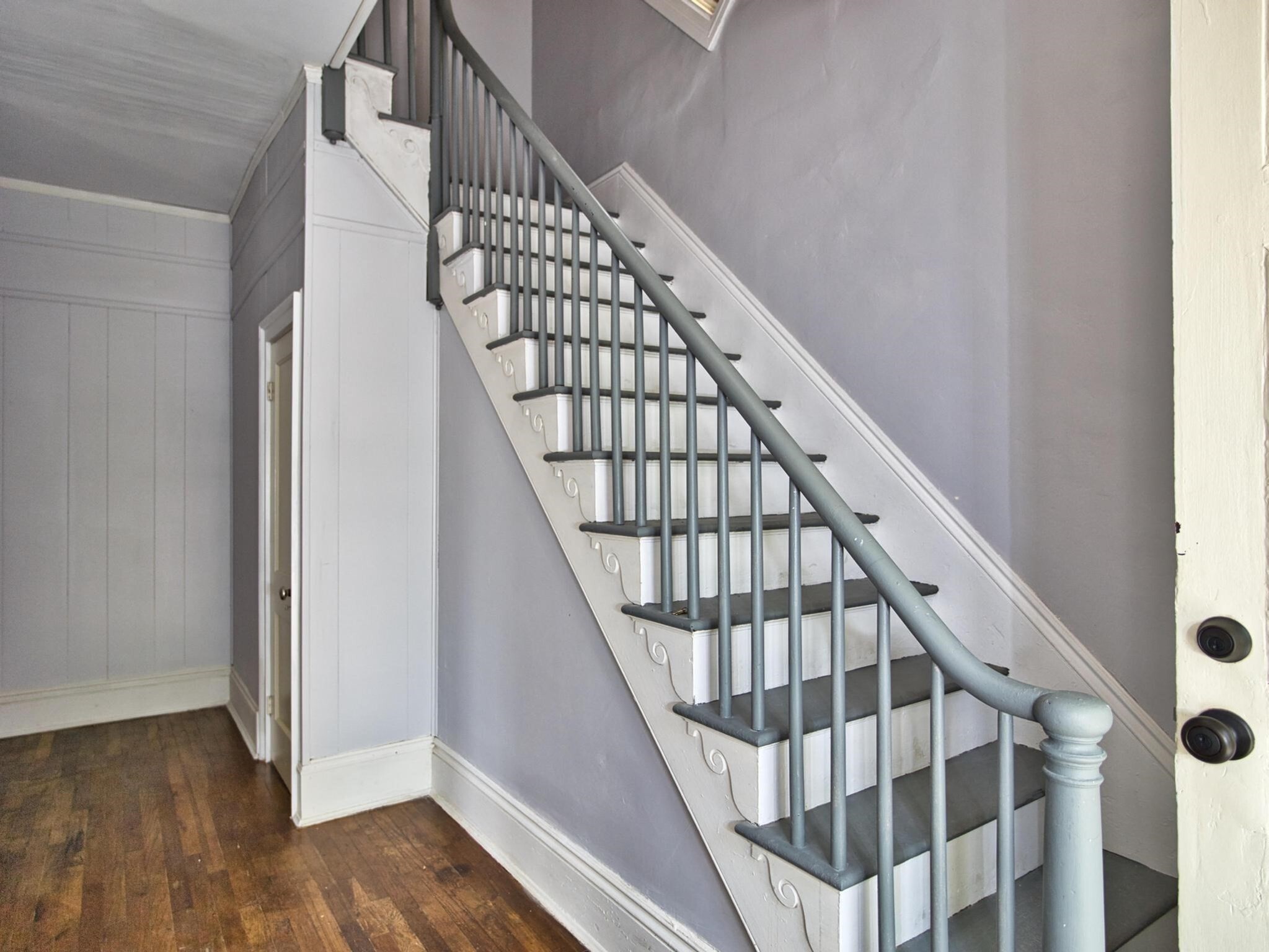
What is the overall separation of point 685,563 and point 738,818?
24.0 inches

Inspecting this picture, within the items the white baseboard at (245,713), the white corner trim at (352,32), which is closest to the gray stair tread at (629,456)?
the white corner trim at (352,32)

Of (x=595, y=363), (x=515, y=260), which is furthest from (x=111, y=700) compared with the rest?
(x=595, y=363)

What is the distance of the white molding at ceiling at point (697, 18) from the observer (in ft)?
9.48

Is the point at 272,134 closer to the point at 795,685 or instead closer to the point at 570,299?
the point at 570,299

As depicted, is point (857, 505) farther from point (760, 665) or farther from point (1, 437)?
point (1, 437)

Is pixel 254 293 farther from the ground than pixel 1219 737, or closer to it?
farther from the ground

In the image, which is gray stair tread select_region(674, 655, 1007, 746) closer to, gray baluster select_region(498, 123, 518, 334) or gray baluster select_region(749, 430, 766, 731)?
gray baluster select_region(749, 430, 766, 731)

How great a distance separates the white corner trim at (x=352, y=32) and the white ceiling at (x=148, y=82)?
3cm

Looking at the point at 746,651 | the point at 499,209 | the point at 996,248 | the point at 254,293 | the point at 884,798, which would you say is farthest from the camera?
the point at 254,293

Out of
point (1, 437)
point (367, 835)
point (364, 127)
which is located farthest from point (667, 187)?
point (1, 437)

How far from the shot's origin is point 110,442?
4.12m

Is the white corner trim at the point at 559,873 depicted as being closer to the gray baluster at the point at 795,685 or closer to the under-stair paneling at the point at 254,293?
the gray baluster at the point at 795,685

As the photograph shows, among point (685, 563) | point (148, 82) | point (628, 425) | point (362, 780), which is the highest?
point (148, 82)

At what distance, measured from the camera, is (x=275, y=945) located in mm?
2078
